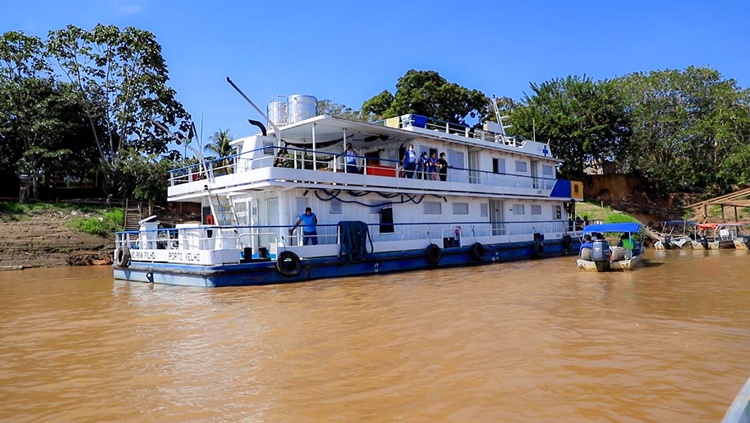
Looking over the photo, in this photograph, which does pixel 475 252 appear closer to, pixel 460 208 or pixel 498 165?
pixel 460 208

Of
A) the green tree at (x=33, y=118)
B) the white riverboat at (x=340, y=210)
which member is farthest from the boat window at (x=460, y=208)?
the green tree at (x=33, y=118)

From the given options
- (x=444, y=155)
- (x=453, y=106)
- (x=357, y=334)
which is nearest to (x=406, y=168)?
(x=444, y=155)

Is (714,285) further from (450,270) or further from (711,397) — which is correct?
(711,397)

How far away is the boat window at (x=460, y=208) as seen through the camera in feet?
61.5

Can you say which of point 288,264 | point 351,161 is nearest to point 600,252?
point 351,161

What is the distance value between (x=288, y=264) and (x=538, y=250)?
37.6 ft

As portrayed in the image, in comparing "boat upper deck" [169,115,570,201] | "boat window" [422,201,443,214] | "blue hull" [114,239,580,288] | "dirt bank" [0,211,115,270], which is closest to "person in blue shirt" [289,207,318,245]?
"blue hull" [114,239,580,288]

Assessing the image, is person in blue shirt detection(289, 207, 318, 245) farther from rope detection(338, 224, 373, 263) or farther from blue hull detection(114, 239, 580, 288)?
rope detection(338, 224, 373, 263)

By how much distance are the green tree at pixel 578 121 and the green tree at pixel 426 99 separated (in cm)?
474

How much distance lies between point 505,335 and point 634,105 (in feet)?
124

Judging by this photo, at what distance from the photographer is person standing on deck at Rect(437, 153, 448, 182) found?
17.8m

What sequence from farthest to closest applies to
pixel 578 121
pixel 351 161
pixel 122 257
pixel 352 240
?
pixel 578 121, pixel 351 161, pixel 122 257, pixel 352 240

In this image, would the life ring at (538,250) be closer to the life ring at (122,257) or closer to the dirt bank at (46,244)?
the life ring at (122,257)

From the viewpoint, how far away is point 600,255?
1475 centimetres
